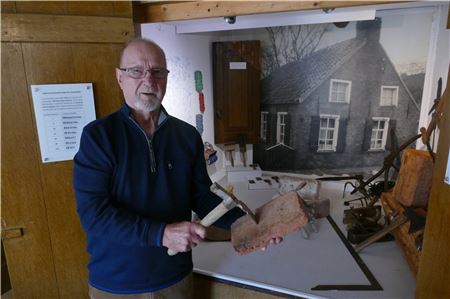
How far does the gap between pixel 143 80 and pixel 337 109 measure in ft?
5.26

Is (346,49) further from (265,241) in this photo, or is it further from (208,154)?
(265,241)

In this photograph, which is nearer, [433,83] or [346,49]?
[433,83]

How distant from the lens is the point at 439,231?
823 millimetres

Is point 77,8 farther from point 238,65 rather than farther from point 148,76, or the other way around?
point 238,65

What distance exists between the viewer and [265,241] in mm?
803

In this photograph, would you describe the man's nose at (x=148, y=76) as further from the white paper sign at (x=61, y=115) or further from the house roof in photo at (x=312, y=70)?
the house roof in photo at (x=312, y=70)

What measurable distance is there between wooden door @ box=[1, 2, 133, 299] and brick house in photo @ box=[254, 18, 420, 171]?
1367mm

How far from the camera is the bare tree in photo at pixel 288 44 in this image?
2141 mm

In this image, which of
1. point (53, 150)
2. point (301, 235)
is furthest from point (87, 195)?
point (301, 235)

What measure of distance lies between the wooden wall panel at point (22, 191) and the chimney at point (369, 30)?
190 centimetres

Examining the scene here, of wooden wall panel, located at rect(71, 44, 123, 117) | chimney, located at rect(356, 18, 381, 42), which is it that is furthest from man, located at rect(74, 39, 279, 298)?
chimney, located at rect(356, 18, 381, 42)

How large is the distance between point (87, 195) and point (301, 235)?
3.54 feet

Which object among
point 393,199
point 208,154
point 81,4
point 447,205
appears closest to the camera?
point 447,205

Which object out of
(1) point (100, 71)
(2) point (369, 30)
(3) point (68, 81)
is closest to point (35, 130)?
(3) point (68, 81)
